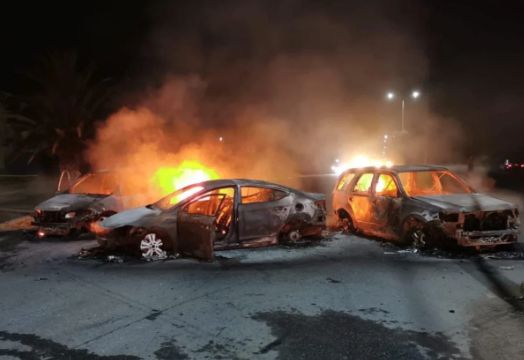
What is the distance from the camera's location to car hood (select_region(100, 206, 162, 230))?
7.05m

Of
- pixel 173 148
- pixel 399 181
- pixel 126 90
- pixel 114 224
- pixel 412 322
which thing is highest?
pixel 126 90

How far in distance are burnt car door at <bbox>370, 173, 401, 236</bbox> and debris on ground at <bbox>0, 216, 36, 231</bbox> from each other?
24.5 ft

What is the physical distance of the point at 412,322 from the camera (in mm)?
4449

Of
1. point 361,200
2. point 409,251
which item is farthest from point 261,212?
point 409,251

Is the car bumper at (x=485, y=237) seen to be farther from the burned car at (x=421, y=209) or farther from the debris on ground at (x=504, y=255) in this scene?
the debris on ground at (x=504, y=255)

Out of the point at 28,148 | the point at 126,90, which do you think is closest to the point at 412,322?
the point at 126,90

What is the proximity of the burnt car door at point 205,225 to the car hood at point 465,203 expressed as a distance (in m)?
3.18

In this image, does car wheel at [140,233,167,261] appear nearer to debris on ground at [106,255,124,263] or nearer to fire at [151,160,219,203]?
debris on ground at [106,255,124,263]

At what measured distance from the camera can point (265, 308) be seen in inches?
193

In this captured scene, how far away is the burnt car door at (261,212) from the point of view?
24.3 ft

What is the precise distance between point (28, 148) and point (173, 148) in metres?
7.86

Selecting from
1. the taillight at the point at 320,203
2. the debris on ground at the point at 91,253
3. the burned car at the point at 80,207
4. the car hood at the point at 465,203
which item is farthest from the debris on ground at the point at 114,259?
the car hood at the point at 465,203

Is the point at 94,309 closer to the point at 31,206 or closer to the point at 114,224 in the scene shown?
the point at 114,224

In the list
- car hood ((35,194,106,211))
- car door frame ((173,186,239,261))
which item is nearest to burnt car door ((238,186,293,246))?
car door frame ((173,186,239,261))
